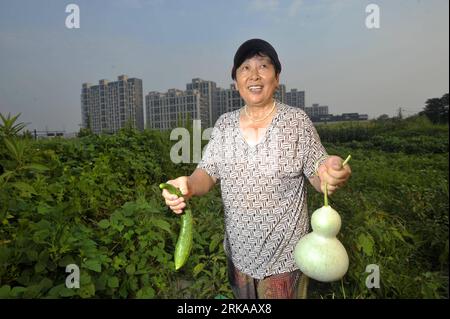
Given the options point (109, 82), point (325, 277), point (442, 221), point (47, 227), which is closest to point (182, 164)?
point (109, 82)

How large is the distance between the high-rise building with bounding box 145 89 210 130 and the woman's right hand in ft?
2.03

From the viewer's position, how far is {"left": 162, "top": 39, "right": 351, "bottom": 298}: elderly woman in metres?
1.24

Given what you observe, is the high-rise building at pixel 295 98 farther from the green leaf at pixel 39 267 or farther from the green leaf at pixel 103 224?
the green leaf at pixel 39 267

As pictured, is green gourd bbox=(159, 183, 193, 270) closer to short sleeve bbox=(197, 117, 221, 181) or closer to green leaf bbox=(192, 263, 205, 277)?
short sleeve bbox=(197, 117, 221, 181)

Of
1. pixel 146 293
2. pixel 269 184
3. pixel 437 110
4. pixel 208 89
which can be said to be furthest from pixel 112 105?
pixel 437 110

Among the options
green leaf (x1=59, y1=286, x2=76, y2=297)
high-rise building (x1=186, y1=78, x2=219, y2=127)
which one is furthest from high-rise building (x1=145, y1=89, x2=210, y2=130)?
green leaf (x1=59, y1=286, x2=76, y2=297)

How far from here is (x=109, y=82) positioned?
1.80 meters

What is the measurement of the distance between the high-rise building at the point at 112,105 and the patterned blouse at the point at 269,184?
27.1 inches

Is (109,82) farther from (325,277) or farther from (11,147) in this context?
(325,277)

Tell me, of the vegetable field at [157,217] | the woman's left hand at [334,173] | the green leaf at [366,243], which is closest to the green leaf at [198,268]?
the vegetable field at [157,217]

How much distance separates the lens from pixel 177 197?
1.16m

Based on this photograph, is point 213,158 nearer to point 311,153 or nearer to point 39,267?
point 311,153

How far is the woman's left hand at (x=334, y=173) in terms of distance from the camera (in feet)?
3.49

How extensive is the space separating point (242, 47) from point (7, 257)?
1.14m
